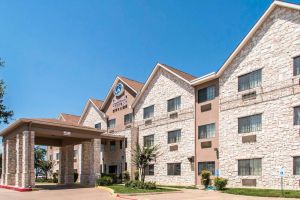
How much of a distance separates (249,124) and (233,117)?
1750 millimetres

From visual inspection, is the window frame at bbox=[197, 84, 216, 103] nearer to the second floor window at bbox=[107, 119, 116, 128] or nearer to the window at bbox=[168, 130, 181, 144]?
the window at bbox=[168, 130, 181, 144]

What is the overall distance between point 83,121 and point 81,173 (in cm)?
1734

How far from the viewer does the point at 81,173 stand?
36.9m

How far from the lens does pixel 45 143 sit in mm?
42062

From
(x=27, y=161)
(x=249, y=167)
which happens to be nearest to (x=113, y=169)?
(x=27, y=161)

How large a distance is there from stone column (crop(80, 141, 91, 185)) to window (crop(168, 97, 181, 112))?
9627mm

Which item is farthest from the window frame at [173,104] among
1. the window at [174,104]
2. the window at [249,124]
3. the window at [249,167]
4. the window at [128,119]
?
the window at [249,167]

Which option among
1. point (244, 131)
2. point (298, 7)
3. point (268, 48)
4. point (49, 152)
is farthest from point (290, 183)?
point (49, 152)

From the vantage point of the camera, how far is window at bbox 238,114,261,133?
2758cm

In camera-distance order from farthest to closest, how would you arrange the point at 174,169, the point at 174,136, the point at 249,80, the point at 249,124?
the point at 174,136 < the point at 174,169 < the point at 249,80 < the point at 249,124

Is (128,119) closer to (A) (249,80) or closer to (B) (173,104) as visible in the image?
(B) (173,104)

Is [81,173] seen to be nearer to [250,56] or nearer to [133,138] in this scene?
[133,138]

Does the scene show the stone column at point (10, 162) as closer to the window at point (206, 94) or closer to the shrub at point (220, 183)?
the window at point (206, 94)

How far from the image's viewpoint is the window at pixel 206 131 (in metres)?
31.9
